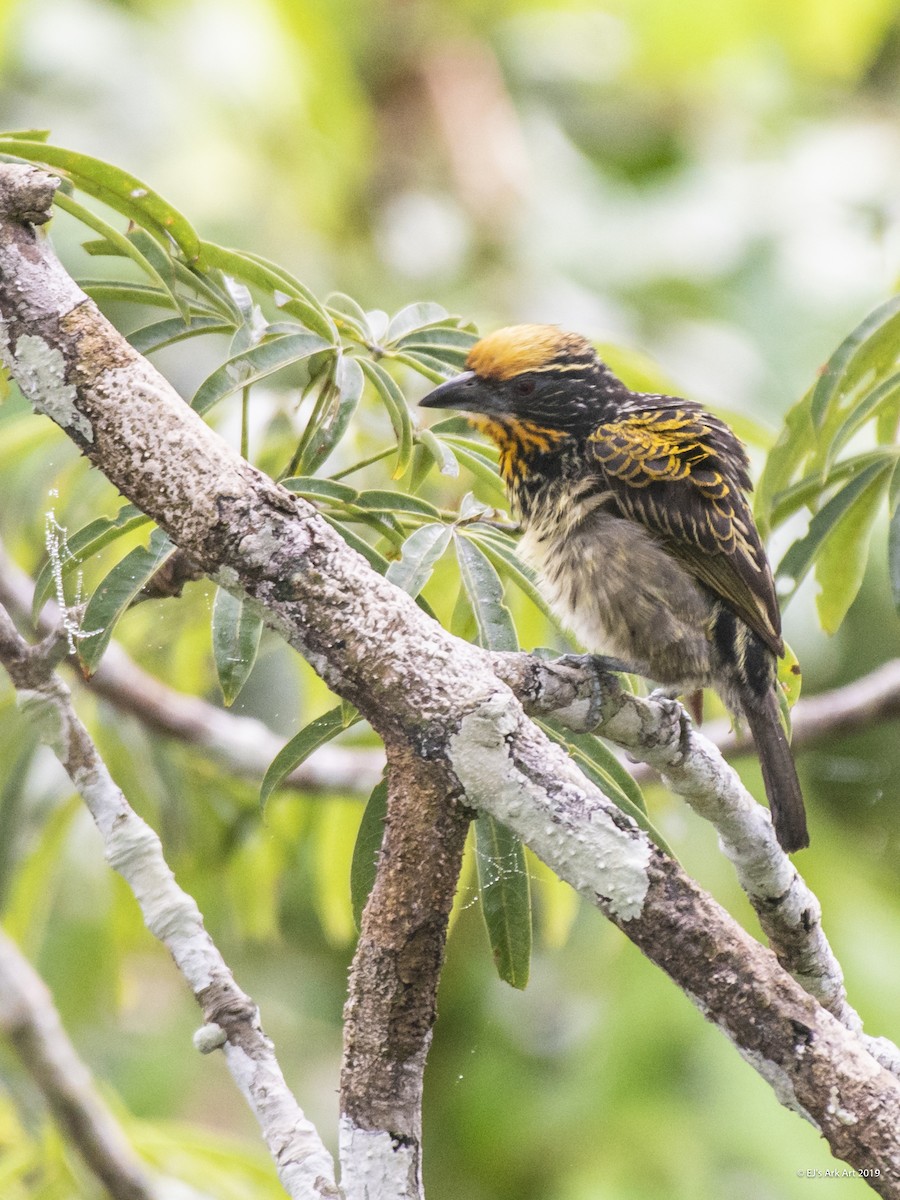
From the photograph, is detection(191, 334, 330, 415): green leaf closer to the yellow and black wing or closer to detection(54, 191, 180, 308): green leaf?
detection(54, 191, 180, 308): green leaf

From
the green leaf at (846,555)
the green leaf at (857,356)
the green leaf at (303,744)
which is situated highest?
the green leaf at (857,356)

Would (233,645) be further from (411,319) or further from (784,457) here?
(784,457)

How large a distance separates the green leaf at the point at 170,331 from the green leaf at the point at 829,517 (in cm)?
92

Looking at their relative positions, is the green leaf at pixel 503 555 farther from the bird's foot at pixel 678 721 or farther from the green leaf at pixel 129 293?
the green leaf at pixel 129 293

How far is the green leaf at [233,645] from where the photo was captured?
6.16ft

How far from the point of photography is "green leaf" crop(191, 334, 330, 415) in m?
1.86

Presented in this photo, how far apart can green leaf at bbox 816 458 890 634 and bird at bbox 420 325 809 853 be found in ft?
0.28

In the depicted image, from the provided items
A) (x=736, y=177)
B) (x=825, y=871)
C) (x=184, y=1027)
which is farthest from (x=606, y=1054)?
(x=736, y=177)

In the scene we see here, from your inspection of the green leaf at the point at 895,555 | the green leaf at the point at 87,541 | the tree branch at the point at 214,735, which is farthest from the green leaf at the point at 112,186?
the tree branch at the point at 214,735

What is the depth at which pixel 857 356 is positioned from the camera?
87.1 inches

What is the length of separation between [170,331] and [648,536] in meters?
0.95

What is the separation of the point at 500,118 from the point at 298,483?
652 cm

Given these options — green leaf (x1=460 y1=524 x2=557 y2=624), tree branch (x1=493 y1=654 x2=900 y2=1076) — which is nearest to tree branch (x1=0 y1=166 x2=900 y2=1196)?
tree branch (x1=493 y1=654 x2=900 y2=1076)

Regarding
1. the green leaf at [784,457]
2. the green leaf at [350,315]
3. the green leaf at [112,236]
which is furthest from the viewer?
the green leaf at [784,457]
